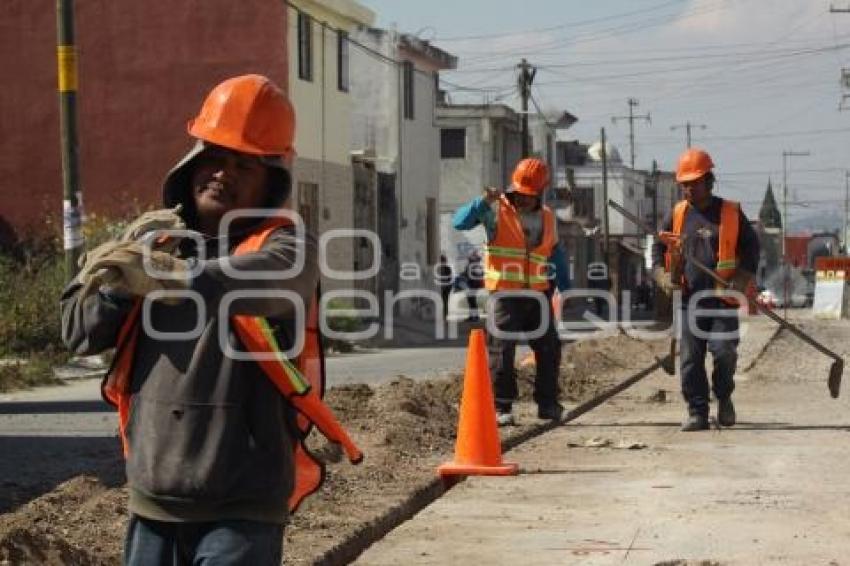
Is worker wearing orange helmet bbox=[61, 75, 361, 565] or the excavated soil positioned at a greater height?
worker wearing orange helmet bbox=[61, 75, 361, 565]

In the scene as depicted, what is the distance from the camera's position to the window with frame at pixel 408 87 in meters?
48.0

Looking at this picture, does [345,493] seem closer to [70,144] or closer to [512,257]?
[512,257]

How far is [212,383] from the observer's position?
417 cm

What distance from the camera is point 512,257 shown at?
13.1 metres

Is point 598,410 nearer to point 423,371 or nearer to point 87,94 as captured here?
point 423,371

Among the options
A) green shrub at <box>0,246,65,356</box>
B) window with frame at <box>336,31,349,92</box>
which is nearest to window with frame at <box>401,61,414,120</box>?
window with frame at <box>336,31,349,92</box>

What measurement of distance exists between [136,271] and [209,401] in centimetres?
36

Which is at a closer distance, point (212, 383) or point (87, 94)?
point (212, 383)

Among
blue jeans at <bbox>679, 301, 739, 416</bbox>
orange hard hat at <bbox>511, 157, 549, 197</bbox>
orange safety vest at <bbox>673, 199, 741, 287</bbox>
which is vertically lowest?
blue jeans at <bbox>679, 301, 739, 416</bbox>

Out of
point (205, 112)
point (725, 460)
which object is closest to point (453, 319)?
point (725, 460)

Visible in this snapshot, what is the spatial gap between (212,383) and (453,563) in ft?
12.3

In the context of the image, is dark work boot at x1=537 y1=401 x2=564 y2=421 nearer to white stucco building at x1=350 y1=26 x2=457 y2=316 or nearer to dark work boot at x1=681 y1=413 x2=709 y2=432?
dark work boot at x1=681 y1=413 x2=709 y2=432

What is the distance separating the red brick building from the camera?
1422 inches

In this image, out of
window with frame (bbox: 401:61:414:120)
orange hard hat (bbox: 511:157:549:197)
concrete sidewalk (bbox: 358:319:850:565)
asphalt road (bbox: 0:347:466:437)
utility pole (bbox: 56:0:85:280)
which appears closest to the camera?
concrete sidewalk (bbox: 358:319:850:565)
